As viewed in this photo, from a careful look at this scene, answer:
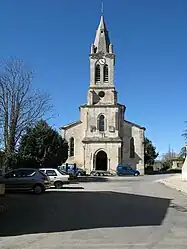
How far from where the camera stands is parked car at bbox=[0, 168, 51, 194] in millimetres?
22969

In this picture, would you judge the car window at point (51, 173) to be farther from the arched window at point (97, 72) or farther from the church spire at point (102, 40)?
the church spire at point (102, 40)

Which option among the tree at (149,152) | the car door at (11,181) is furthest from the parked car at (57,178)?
the tree at (149,152)

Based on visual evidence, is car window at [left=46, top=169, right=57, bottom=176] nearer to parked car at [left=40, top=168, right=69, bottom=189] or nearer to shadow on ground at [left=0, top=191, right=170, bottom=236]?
parked car at [left=40, top=168, right=69, bottom=189]

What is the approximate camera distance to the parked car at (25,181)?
22969mm

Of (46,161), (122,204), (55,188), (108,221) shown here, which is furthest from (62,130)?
(108,221)

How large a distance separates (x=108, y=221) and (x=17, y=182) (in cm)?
1211

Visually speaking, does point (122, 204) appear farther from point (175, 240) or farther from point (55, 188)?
point (55, 188)

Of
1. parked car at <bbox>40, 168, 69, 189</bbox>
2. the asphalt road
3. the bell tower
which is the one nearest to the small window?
parked car at <bbox>40, 168, 69, 189</bbox>

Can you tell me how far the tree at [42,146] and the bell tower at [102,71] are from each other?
69.7 feet

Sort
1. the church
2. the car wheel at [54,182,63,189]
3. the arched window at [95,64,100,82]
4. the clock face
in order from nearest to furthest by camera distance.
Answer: the car wheel at [54,182,63,189] → the church → the clock face → the arched window at [95,64,100,82]

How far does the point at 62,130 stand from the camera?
217ft

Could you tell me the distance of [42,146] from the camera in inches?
1690

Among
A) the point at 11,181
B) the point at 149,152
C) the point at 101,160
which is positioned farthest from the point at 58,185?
the point at 149,152

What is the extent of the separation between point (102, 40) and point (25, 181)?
48.5 metres
